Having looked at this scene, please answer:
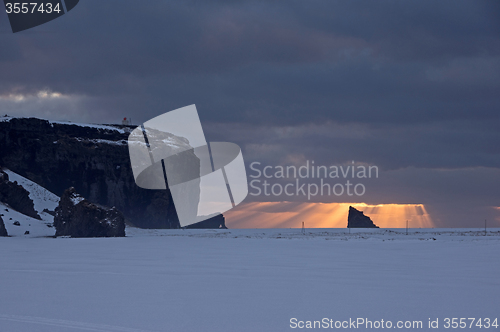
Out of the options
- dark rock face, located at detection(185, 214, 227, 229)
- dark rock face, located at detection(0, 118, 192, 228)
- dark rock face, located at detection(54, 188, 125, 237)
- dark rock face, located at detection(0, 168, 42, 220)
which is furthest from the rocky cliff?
dark rock face, located at detection(54, 188, 125, 237)

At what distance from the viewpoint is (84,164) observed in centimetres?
13188

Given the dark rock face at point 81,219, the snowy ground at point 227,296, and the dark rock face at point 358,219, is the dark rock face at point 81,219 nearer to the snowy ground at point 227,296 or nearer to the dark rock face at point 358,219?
the snowy ground at point 227,296

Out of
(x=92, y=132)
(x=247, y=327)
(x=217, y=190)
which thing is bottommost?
(x=247, y=327)

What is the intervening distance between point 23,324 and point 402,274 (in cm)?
1462

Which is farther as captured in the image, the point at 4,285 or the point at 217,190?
the point at 217,190

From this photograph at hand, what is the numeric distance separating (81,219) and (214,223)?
121m

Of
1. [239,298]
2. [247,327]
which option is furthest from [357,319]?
[239,298]

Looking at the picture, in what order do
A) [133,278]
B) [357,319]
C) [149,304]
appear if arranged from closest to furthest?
[357,319]
[149,304]
[133,278]

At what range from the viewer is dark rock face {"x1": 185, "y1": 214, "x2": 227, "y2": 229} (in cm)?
17159

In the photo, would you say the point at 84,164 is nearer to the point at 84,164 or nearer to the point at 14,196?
the point at 84,164

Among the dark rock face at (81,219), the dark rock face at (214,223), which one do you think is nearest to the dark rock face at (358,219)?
the dark rock face at (214,223)

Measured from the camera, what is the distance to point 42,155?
410 feet

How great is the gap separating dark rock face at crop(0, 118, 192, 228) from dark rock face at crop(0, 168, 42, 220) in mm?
55404

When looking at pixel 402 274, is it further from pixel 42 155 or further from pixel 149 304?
pixel 42 155
